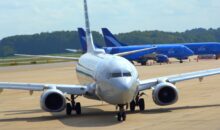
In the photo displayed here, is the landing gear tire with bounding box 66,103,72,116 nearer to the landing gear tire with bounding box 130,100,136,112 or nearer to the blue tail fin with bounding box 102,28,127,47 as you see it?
the landing gear tire with bounding box 130,100,136,112

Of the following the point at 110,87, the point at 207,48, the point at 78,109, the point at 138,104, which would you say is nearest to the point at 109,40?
the point at 207,48

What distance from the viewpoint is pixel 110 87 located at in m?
25.9

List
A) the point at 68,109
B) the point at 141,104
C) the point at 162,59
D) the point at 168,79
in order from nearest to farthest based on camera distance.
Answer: the point at 141,104 < the point at 68,109 < the point at 168,79 < the point at 162,59

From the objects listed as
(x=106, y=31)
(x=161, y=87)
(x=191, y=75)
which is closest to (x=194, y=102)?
(x=191, y=75)

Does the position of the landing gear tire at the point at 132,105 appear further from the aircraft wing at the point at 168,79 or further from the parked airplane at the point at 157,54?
the parked airplane at the point at 157,54

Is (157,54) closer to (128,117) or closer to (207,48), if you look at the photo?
(207,48)

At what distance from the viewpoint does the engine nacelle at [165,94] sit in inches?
1146

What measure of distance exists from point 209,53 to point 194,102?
90.0 m

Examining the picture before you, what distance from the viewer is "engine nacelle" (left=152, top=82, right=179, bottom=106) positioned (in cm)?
2911

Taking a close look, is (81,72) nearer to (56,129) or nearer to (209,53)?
(56,129)

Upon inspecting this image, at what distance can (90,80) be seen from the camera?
1161 inches

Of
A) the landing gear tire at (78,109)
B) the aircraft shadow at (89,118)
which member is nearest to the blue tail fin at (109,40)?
the aircraft shadow at (89,118)

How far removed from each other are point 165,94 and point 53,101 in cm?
558

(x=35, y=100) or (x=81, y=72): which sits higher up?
(x=81, y=72)
